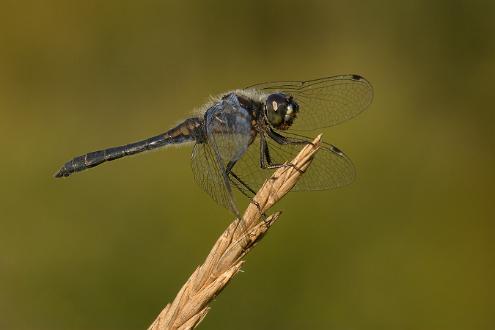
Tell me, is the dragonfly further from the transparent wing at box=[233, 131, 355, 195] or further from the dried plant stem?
the dried plant stem

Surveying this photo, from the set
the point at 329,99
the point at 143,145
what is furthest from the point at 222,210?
the point at 329,99

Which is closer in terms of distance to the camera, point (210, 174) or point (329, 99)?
point (210, 174)

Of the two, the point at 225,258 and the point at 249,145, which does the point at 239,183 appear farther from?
the point at 225,258

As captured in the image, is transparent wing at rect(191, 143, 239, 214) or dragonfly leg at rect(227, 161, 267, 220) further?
dragonfly leg at rect(227, 161, 267, 220)

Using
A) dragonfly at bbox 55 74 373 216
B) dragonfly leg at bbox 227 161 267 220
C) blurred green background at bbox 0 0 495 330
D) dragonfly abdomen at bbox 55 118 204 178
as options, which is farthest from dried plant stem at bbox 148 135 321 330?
blurred green background at bbox 0 0 495 330

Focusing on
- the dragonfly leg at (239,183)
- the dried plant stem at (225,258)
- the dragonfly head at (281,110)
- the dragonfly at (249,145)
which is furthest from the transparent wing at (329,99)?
the dried plant stem at (225,258)

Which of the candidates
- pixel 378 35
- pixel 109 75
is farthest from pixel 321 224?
pixel 109 75
